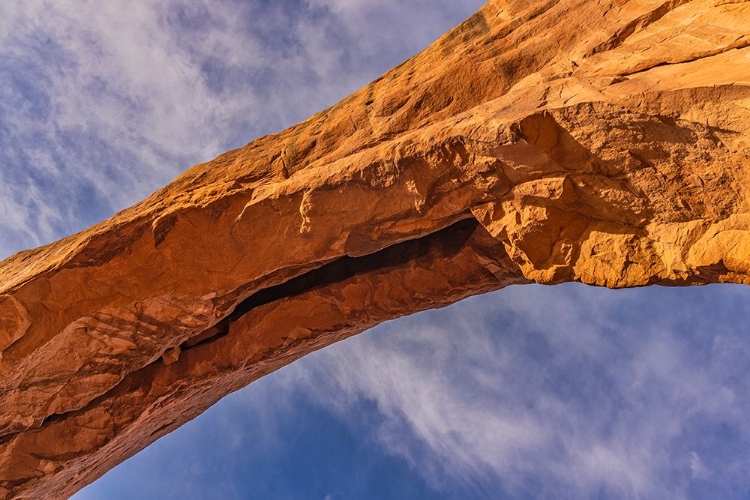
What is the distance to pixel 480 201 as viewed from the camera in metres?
7.86

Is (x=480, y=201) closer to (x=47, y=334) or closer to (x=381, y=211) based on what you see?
(x=381, y=211)

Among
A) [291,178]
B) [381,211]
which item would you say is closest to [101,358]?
[291,178]

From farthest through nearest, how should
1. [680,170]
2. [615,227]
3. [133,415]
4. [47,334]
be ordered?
[133,415]
[47,334]
[615,227]
[680,170]

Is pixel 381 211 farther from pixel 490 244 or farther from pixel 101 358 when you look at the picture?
pixel 101 358

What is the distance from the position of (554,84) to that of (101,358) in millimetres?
10219

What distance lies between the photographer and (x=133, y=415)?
1194cm

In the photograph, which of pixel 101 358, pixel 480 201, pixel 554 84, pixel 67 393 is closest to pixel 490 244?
pixel 480 201

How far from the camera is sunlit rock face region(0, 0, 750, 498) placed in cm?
597

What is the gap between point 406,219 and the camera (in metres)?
8.48

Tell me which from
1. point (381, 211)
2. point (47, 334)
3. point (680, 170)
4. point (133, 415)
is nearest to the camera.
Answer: point (680, 170)

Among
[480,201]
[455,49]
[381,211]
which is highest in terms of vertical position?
[455,49]

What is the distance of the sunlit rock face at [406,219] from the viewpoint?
5.97 metres

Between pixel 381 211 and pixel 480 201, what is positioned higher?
pixel 381 211

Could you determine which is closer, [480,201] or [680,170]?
[680,170]
